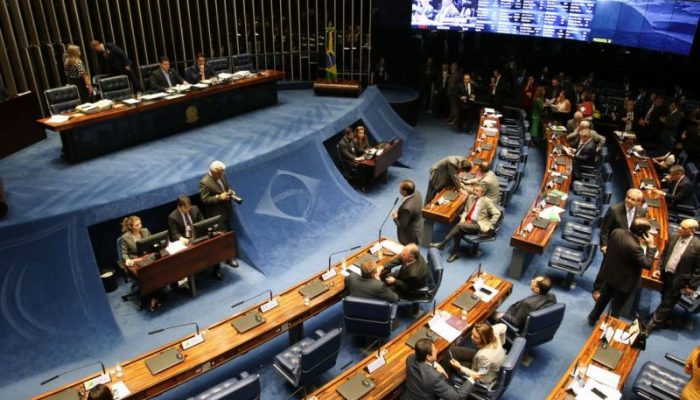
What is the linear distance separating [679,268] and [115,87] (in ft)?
31.0

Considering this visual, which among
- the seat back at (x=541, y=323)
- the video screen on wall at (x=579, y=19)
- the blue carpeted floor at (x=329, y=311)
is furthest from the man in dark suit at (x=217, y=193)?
the video screen on wall at (x=579, y=19)

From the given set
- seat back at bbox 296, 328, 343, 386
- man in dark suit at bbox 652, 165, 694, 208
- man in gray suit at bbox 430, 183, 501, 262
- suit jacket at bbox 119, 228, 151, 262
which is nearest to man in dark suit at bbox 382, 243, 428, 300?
seat back at bbox 296, 328, 343, 386

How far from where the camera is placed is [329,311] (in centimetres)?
702

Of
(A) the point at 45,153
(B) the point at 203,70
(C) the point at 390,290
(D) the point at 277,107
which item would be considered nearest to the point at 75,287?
(A) the point at 45,153

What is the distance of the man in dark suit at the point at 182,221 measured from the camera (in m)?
7.15

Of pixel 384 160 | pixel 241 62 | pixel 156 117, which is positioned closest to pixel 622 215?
pixel 384 160

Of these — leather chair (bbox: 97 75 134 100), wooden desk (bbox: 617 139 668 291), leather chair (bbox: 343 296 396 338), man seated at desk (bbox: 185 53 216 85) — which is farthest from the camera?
man seated at desk (bbox: 185 53 216 85)

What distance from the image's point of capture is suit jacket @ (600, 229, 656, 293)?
595cm

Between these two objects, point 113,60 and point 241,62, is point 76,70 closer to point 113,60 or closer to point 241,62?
point 113,60

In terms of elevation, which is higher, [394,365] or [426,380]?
[426,380]

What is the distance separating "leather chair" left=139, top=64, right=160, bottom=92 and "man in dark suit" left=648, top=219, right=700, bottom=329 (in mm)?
9301

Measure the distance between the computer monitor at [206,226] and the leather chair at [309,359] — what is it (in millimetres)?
2346

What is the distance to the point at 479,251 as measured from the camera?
8.49 m

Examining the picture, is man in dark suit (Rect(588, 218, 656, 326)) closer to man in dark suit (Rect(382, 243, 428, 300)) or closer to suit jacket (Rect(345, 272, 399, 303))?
man in dark suit (Rect(382, 243, 428, 300))
